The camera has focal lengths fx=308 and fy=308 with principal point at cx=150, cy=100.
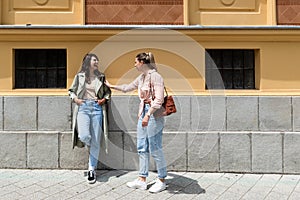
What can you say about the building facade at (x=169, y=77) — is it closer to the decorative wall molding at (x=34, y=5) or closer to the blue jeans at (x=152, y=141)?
the decorative wall molding at (x=34, y=5)

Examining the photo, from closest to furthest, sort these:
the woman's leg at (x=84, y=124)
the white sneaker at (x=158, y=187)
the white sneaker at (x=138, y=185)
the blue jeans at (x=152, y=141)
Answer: the blue jeans at (x=152, y=141)
the white sneaker at (x=158, y=187)
the white sneaker at (x=138, y=185)
the woman's leg at (x=84, y=124)

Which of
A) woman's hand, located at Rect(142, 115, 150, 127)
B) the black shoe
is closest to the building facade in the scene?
the black shoe

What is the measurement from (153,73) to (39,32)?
2.30 meters

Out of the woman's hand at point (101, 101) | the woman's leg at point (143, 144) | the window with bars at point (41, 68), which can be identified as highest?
the window with bars at point (41, 68)

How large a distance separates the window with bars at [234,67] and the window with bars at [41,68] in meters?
2.68

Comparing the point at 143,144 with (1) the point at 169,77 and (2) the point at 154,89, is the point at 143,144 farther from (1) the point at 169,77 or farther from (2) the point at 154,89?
(1) the point at 169,77

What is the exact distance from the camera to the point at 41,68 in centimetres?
547

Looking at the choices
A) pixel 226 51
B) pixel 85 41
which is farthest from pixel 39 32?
pixel 226 51

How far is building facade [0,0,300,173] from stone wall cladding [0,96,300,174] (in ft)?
0.06

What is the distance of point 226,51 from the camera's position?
552 cm

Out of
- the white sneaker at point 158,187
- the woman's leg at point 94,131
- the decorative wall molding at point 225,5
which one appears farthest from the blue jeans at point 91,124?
the decorative wall molding at point 225,5

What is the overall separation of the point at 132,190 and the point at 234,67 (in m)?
2.83

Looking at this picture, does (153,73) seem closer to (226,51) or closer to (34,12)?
(226,51)

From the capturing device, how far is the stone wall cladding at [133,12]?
5.31 m
